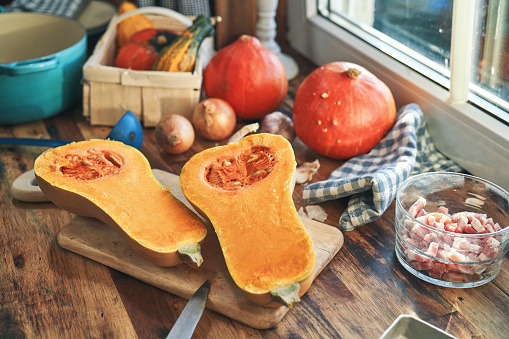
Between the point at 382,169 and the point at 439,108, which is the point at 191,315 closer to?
the point at 382,169

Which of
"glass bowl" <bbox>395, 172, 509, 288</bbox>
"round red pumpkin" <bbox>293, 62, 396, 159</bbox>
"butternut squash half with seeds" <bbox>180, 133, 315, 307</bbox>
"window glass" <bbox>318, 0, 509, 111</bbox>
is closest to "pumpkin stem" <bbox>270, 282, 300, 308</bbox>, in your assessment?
"butternut squash half with seeds" <bbox>180, 133, 315, 307</bbox>

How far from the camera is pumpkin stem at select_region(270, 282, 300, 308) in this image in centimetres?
63

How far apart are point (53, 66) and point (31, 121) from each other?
0.17 meters

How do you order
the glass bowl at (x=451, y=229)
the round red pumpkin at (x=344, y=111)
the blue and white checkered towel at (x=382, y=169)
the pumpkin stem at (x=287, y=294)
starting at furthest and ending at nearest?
the round red pumpkin at (x=344, y=111) → the blue and white checkered towel at (x=382, y=169) → the glass bowl at (x=451, y=229) → the pumpkin stem at (x=287, y=294)

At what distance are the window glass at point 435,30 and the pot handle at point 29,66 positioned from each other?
72 centimetres

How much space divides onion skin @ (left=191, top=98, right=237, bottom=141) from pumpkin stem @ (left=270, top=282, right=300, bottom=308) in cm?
53

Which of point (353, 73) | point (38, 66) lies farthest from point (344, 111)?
point (38, 66)

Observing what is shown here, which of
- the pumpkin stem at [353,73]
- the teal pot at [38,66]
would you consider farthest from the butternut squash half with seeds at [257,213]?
the teal pot at [38,66]

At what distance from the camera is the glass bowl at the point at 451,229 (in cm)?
74

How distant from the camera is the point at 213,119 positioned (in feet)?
3.63

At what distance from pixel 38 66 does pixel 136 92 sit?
8.1 inches

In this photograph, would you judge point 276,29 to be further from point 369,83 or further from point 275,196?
point 275,196

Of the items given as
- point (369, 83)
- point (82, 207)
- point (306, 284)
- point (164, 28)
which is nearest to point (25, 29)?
point (164, 28)

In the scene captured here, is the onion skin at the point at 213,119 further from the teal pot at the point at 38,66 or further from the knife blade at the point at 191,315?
the knife blade at the point at 191,315
